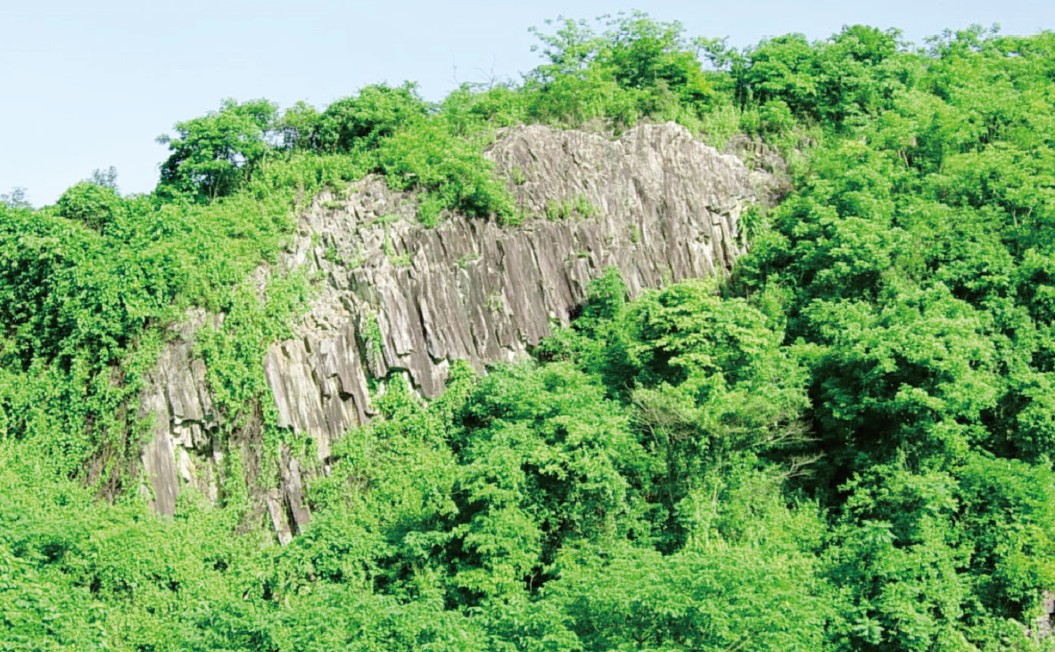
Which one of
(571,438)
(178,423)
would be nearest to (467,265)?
(571,438)

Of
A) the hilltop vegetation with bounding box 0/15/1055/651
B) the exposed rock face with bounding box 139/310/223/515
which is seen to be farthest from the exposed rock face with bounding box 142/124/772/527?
the hilltop vegetation with bounding box 0/15/1055/651

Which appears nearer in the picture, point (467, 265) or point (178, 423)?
point (178, 423)

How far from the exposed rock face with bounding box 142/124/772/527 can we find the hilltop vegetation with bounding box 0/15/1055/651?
1.68ft

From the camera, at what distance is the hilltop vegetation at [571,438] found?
20094mm

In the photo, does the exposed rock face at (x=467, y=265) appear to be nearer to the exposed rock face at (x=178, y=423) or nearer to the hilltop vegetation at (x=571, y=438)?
the exposed rock face at (x=178, y=423)

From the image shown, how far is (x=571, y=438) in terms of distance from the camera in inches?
865

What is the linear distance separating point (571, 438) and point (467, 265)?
6030 mm

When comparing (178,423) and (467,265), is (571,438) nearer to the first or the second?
(467,265)

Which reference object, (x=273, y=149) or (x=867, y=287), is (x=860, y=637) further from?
(x=273, y=149)

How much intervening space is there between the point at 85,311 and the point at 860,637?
1568 centimetres

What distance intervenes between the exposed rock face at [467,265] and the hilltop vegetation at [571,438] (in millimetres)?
514

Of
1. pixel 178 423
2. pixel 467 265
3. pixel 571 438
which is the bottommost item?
pixel 571 438

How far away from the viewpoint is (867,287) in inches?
1102

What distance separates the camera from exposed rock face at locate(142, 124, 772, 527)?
2369 cm
